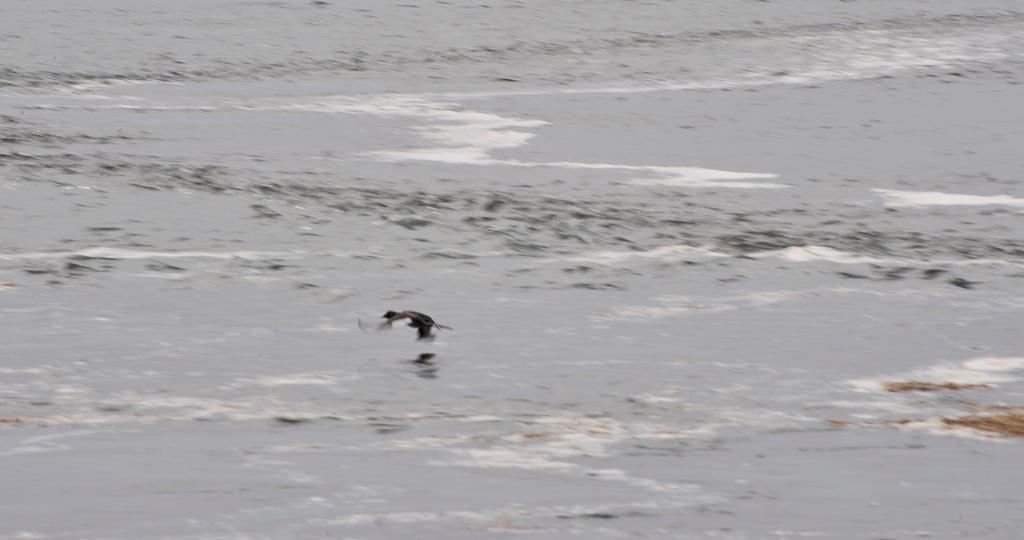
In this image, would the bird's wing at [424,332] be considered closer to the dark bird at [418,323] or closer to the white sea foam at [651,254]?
the dark bird at [418,323]

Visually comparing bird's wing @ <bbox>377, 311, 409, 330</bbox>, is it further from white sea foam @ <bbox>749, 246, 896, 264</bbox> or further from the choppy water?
white sea foam @ <bbox>749, 246, 896, 264</bbox>

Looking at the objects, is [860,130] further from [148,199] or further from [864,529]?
[864,529]

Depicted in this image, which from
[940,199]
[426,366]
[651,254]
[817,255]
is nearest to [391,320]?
[426,366]

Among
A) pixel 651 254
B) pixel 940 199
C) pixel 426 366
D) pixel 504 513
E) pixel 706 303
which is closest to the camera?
pixel 504 513

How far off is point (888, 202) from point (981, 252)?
948mm

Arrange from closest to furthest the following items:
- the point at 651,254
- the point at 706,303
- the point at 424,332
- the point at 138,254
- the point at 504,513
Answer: the point at 504,513, the point at 424,332, the point at 706,303, the point at 138,254, the point at 651,254

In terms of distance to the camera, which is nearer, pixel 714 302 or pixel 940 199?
pixel 714 302

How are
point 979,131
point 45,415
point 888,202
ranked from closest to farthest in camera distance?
point 45,415
point 888,202
point 979,131

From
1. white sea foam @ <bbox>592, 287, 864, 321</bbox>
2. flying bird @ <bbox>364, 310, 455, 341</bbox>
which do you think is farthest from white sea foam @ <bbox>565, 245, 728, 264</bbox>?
flying bird @ <bbox>364, 310, 455, 341</bbox>

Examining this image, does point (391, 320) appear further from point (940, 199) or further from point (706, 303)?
point (940, 199)

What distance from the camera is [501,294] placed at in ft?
17.2

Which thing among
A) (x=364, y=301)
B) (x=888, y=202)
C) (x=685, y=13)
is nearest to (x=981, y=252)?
(x=888, y=202)

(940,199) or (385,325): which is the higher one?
(385,325)

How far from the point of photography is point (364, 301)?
5.09 meters
